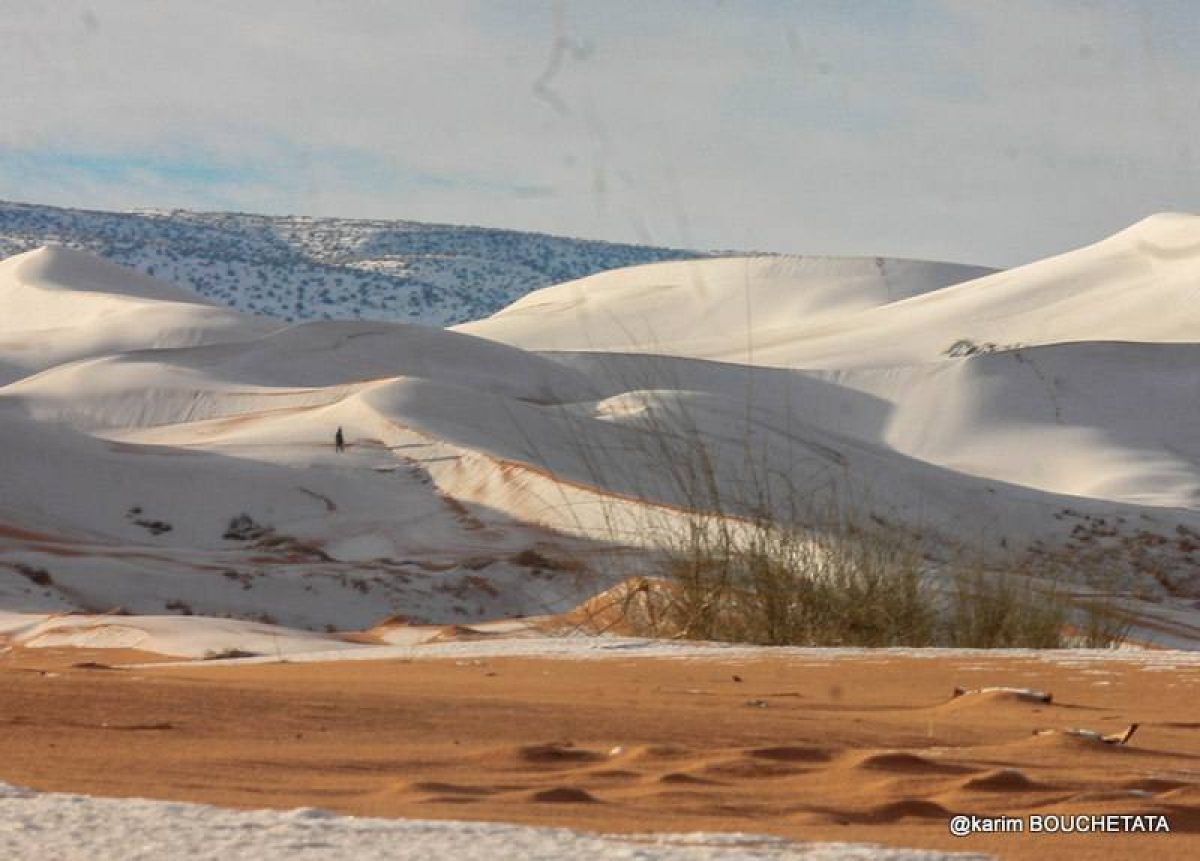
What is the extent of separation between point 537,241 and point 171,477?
467ft

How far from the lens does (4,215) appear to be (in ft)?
452

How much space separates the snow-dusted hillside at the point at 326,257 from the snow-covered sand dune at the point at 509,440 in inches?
2478

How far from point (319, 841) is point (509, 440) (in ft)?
69.2

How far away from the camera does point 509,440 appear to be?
24.0m

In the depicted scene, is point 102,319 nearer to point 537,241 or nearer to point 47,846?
point 47,846

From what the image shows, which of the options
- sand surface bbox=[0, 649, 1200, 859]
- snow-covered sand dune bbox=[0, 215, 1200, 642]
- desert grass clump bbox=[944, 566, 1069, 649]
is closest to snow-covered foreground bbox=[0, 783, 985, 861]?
sand surface bbox=[0, 649, 1200, 859]

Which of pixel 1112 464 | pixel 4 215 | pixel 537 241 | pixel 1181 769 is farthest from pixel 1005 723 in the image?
pixel 537 241

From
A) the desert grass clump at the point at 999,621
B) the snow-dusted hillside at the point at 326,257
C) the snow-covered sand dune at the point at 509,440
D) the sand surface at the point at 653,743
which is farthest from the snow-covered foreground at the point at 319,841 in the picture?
the snow-dusted hillside at the point at 326,257

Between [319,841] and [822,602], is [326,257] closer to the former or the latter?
[822,602]

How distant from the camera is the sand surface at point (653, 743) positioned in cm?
345

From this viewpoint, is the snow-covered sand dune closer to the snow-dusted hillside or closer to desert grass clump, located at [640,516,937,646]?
desert grass clump, located at [640,516,937,646]

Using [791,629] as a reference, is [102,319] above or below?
above

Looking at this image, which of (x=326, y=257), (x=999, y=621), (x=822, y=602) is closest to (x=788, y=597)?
(x=822, y=602)

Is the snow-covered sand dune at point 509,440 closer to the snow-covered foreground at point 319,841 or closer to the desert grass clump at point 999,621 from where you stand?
the desert grass clump at point 999,621
